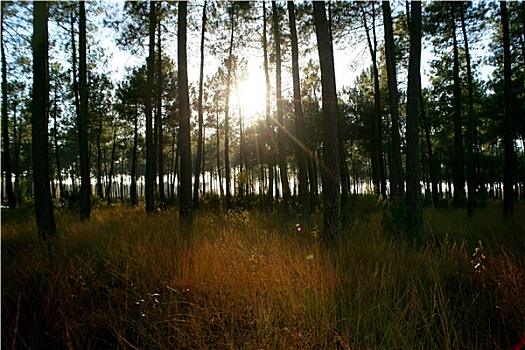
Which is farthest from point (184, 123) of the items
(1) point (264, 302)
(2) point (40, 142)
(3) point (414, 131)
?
(1) point (264, 302)

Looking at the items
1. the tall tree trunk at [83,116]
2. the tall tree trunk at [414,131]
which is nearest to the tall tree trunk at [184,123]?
the tall tree trunk at [83,116]

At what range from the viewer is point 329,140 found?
528cm

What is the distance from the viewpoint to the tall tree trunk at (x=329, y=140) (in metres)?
5.19

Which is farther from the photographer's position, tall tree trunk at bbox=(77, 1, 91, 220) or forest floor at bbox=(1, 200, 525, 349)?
tall tree trunk at bbox=(77, 1, 91, 220)

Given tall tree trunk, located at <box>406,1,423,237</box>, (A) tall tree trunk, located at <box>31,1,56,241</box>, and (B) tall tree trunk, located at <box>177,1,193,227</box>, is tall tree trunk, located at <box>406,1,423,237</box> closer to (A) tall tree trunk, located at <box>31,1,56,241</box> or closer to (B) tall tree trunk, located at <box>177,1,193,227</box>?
(B) tall tree trunk, located at <box>177,1,193,227</box>

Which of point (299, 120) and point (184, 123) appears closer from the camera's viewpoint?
point (184, 123)

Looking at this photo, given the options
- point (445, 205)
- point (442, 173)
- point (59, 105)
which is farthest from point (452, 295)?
point (442, 173)

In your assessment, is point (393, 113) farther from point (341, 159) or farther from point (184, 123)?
point (184, 123)

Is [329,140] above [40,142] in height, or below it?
below

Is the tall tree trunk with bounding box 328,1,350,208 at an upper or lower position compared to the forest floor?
upper

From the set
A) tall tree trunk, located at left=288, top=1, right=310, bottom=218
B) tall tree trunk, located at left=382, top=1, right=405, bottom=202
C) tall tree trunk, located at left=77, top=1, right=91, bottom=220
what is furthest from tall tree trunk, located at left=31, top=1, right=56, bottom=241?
tall tree trunk, located at left=382, top=1, right=405, bottom=202

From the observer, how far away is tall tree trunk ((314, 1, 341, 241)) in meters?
5.19

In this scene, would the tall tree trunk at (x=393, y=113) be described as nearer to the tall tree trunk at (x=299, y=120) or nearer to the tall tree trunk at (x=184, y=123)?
the tall tree trunk at (x=299, y=120)

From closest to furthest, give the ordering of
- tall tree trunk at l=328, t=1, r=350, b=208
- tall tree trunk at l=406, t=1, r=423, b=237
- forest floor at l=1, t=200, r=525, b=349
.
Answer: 1. forest floor at l=1, t=200, r=525, b=349
2. tall tree trunk at l=406, t=1, r=423, b=237
3. tall tree trunk at l=328, t=1, r=350, b=208
